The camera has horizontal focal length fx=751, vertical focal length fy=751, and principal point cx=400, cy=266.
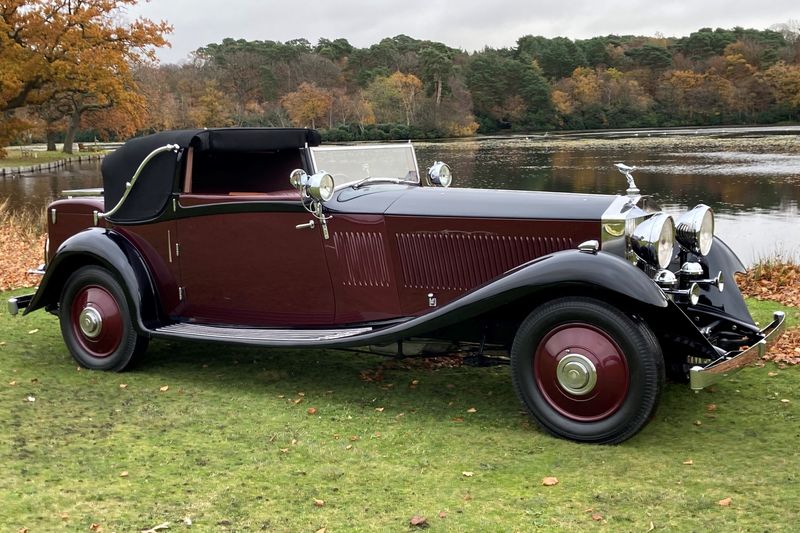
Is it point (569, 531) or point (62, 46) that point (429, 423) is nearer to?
point (569, 531)

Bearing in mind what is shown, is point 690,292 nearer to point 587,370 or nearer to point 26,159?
point 587,370

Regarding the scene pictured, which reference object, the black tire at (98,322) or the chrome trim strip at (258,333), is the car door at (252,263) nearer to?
the chrome trim strip at (258,333)

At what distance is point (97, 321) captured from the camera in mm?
5836

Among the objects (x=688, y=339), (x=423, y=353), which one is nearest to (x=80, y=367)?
(x=423, y=353)

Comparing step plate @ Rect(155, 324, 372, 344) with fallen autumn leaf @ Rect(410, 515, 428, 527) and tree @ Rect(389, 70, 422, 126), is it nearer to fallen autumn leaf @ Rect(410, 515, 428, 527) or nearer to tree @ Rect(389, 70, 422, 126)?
fallen autumn leaf @ Rect(410, 515, 428, 527)

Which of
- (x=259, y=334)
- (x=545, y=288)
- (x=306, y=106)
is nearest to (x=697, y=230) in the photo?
(x=545, y=288)

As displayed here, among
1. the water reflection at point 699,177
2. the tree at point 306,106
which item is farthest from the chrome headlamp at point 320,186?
the tree at point 306,106

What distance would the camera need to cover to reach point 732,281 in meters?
5.37

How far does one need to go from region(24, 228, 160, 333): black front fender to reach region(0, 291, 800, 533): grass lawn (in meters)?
0.54

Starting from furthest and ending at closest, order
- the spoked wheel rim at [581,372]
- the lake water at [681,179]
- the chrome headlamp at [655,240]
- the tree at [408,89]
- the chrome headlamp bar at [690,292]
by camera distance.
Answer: the tree at [408,89] → the lake water at [681,179] → the chrome headlamp bar at [690,292] → the chrome headlamp at [655,240] → the spoked wheel rim at [581,372]

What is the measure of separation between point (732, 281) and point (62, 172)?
44.2m

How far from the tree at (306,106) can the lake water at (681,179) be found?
58.0 ft

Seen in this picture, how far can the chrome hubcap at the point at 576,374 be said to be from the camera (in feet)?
13.9

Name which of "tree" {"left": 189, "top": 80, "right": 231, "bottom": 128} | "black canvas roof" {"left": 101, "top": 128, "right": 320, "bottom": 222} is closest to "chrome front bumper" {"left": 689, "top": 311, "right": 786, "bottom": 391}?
"black canvas roof" {"left": 101, "top": 128, "right": 320, "bottom": 222}
